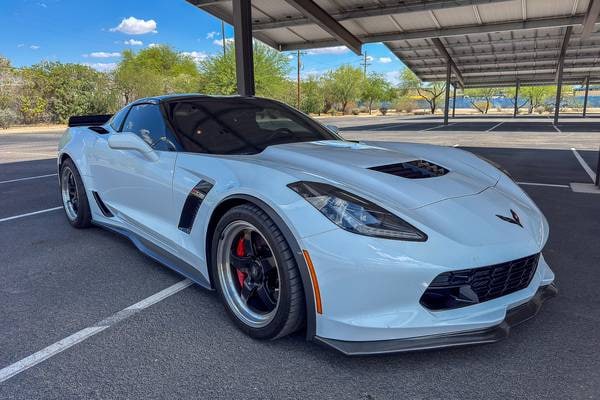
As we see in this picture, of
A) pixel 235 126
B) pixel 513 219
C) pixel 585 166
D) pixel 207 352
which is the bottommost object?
pixel 207 352

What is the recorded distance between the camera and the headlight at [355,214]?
1.77 m

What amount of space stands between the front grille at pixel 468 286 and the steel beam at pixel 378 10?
10.5 metres

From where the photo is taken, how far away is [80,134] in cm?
410

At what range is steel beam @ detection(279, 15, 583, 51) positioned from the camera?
43.0ft

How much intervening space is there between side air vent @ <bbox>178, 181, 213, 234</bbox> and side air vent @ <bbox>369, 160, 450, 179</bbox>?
3.22 ft

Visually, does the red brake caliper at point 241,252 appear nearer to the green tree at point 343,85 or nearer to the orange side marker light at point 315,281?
the orange side marker light at point 315,281

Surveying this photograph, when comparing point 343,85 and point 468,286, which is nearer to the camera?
point 468,286

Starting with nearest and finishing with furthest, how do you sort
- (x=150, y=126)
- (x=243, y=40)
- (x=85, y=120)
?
1. (x=150, y=126)
2. (x=85, y=120)
3. (x=243, y=40)

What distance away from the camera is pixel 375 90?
75500 mm

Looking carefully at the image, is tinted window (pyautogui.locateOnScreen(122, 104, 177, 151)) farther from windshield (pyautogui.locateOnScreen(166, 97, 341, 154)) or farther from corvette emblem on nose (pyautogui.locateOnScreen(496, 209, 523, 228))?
corvette emblem on nose (pyautogui.locateOnScreen(496, 209, 523, 228))

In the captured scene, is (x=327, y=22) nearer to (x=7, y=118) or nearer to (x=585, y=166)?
(x=585, y=166)

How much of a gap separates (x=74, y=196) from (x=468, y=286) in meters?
3.99

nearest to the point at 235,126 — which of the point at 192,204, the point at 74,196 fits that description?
the point at 192,204

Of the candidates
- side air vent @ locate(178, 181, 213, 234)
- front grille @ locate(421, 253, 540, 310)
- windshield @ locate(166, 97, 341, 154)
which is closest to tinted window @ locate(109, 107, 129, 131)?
windshield @ locate(166, 97, 341, 154)
